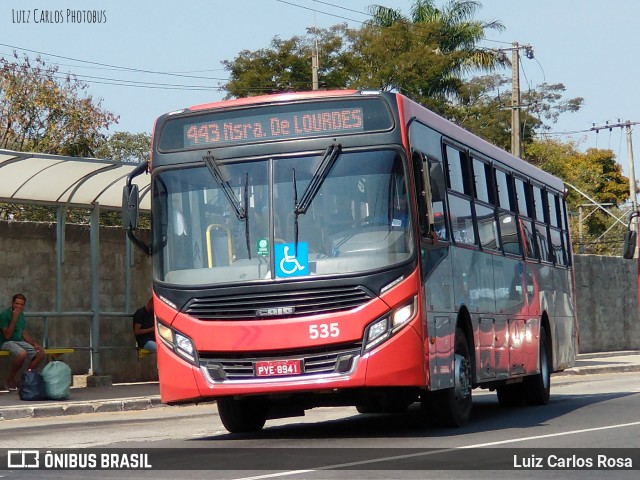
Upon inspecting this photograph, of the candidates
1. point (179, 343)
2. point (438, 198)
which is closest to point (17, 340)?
point (179, 343)

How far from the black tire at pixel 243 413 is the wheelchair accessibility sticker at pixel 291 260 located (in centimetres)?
191

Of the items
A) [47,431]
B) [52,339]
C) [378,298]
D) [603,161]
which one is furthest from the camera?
[603,161]

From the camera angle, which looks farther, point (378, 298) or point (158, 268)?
point (158, 268)

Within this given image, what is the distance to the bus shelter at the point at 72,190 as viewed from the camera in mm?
18609

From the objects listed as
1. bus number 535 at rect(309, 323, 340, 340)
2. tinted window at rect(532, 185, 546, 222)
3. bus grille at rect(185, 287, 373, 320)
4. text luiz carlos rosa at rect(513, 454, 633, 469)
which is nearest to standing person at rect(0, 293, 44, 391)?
tinted window at rect(532, 185, 546, 222)

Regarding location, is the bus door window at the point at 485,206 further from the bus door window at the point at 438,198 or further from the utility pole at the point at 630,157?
the utility pole at the point at 630,157

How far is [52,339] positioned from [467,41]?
37.5 metres

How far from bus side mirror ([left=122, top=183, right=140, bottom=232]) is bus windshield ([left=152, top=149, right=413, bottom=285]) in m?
0.33

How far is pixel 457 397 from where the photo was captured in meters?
12.8

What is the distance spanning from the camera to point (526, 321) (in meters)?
16.4

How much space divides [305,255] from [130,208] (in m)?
1.86

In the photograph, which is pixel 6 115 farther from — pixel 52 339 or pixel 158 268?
pixel 158 268

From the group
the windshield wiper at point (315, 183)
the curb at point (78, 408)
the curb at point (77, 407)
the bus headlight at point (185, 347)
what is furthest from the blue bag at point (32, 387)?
the windshield wiper at point (315, 183)

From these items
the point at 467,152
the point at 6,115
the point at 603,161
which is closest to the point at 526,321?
the point at 467,152
